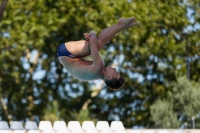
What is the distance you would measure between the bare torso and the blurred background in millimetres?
13474

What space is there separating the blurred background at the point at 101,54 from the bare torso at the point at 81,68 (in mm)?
13474

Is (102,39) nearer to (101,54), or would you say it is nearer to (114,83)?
(114,83)

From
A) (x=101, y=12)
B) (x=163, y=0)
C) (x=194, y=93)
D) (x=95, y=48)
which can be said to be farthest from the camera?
(x=163, y=0)

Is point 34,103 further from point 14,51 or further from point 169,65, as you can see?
point 169,65

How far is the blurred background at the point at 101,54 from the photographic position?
68.5ft

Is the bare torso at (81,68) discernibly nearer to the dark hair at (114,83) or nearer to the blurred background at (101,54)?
the dark hair at (114,83)

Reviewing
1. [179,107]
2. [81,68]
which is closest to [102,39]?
[81,68]

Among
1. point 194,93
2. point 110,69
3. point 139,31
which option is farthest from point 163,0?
point 110,69

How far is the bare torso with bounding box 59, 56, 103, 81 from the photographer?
21.7 feet

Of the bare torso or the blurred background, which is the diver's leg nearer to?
the bare torso

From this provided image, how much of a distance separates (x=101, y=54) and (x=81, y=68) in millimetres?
14618

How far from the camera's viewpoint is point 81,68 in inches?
265

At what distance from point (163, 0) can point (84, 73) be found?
1571 cm

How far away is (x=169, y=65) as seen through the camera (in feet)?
73.7
